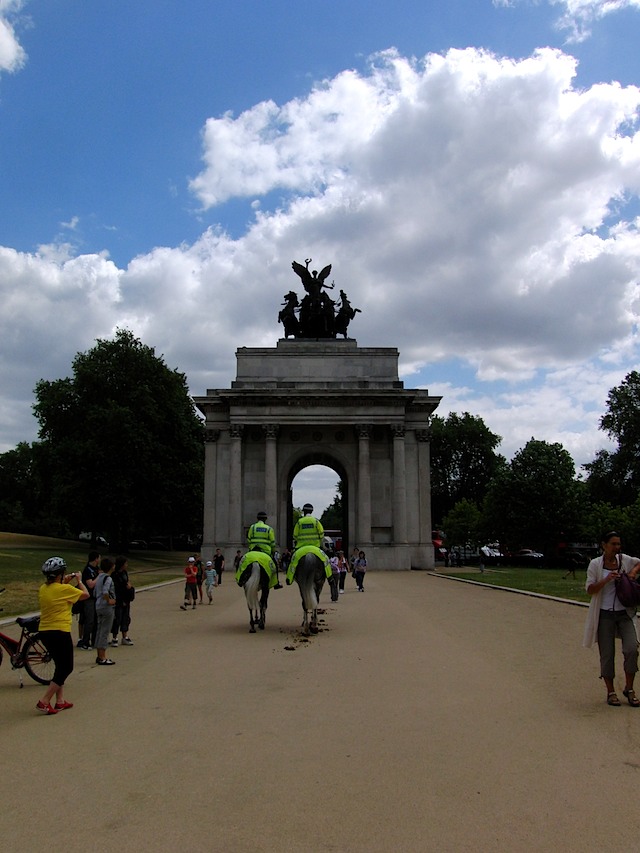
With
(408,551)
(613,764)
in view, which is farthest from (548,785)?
(408,551)

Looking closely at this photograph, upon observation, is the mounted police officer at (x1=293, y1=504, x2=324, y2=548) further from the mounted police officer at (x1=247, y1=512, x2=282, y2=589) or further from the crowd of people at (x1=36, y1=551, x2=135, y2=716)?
the crowd of people at (x1=36, y1=551, x2=135, y2=716)

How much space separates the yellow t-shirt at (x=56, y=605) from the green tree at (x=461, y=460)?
10170 cm

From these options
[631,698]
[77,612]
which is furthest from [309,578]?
[631,698]

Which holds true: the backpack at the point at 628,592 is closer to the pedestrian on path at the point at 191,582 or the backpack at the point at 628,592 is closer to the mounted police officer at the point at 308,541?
the mounted police officer at the point at 308,541

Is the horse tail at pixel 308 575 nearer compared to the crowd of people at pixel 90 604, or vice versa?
the crowd of people at pixel 90 604

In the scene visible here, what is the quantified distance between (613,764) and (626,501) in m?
78.3

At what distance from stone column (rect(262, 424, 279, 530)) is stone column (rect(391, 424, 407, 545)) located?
27.7ft

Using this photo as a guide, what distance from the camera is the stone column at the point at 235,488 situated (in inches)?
2164

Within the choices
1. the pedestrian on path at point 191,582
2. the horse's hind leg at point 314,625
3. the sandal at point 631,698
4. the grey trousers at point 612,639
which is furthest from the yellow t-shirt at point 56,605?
the pedestrian on path at point 191,582

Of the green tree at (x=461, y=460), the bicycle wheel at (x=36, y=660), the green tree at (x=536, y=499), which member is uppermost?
the green tree at (x=461, y=460)

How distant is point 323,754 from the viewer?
714cm

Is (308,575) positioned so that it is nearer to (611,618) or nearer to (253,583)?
(253,583)

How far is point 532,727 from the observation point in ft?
26.7

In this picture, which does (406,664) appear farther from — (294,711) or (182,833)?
(182,833)
